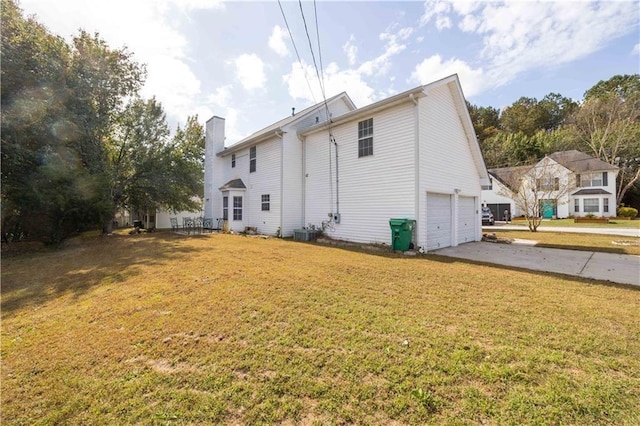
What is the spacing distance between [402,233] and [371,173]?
2866mm

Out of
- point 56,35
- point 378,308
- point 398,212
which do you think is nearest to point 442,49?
point 398,212

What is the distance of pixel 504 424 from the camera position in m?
1.95

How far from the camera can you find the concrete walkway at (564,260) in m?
6.30

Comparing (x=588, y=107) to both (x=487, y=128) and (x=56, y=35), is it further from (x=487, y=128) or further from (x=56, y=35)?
(x=56, y=35)

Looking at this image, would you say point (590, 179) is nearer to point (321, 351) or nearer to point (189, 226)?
point (321, 351)

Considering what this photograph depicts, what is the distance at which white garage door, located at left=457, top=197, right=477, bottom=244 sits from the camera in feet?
39.1

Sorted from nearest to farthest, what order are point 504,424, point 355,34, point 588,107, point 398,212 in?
point 504,424
point 355,34
point 398,212
point 588,107

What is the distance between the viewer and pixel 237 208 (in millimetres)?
16000

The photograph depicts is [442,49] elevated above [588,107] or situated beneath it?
situated beneath

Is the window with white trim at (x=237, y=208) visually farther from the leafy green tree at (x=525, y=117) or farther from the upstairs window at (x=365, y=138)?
the leafy green tree at (x=525, y=117)

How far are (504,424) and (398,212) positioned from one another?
7.98m

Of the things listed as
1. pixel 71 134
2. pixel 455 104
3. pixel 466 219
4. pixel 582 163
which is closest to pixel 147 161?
pixel 71 134

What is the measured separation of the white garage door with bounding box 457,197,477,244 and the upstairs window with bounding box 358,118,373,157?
5.09 metres

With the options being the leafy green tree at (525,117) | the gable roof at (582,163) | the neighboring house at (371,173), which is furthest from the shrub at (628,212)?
the neighboring house at (371,173)
